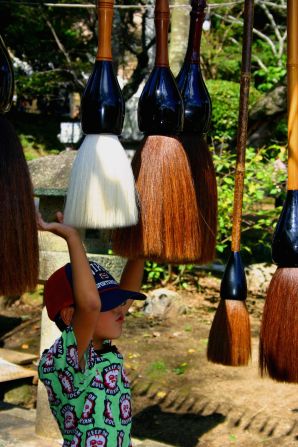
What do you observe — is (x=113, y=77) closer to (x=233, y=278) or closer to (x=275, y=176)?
(x=233, y=278)

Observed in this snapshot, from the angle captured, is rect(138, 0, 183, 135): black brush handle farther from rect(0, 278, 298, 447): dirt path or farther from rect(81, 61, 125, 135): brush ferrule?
rect(0, 278, 298, 447): dirt path

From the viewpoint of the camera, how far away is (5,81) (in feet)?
5.16

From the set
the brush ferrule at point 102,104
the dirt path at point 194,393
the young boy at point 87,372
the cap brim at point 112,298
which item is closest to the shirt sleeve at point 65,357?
the young boy at point 87,372

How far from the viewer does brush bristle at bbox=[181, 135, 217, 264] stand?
187 centimetres

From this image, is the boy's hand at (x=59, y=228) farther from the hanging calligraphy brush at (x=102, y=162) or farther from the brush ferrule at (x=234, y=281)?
the brush ferrule at (x=234, y=281)

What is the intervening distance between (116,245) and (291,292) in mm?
467

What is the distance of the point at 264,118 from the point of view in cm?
815

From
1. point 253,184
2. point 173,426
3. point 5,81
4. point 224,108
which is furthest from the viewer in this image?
point 224,108

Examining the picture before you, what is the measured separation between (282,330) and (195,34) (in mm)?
830

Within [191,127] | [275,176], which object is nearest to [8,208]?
[191,127]

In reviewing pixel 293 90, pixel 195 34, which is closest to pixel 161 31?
pixel 195 34

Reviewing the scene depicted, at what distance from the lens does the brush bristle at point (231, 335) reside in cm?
205

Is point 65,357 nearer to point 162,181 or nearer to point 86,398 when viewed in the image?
point 86,398

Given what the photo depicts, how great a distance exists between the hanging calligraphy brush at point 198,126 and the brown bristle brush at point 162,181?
0.26 ft
